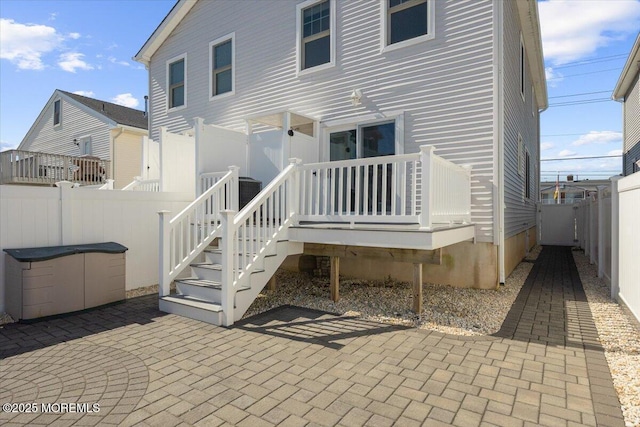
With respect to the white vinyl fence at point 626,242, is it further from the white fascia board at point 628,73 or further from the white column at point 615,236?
the white fascia board at point 628,73

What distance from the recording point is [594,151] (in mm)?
30812

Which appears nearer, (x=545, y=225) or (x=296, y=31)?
(x=296, y=31)

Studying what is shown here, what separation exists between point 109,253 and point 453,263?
544 cm

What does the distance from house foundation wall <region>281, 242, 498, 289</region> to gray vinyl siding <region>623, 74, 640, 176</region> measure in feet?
37.6

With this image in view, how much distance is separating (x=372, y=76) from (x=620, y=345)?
5.52 metres

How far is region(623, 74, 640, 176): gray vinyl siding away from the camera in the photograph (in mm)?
12902

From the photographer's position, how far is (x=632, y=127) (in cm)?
1394

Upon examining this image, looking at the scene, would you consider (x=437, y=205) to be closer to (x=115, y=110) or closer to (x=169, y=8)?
(x=169, y=8)

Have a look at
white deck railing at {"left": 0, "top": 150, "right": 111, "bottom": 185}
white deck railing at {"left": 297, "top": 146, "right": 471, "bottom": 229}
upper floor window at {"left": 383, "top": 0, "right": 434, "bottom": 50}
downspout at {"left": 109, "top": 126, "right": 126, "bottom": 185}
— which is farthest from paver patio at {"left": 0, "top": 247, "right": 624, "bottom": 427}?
downspout at {"left": 109, "top": 126, "right": 126, "bottom": 185}

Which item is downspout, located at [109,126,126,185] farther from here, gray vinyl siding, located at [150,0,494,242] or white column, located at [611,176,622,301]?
white column, located at [611,176,622,301]

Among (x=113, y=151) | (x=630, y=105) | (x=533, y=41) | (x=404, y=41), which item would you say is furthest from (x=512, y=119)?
(x=113, y=151)

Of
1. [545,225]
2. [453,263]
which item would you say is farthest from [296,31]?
[545,225]

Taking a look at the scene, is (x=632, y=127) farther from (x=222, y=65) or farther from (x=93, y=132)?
(x=93, y=132)

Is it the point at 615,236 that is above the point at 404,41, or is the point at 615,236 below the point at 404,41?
below
